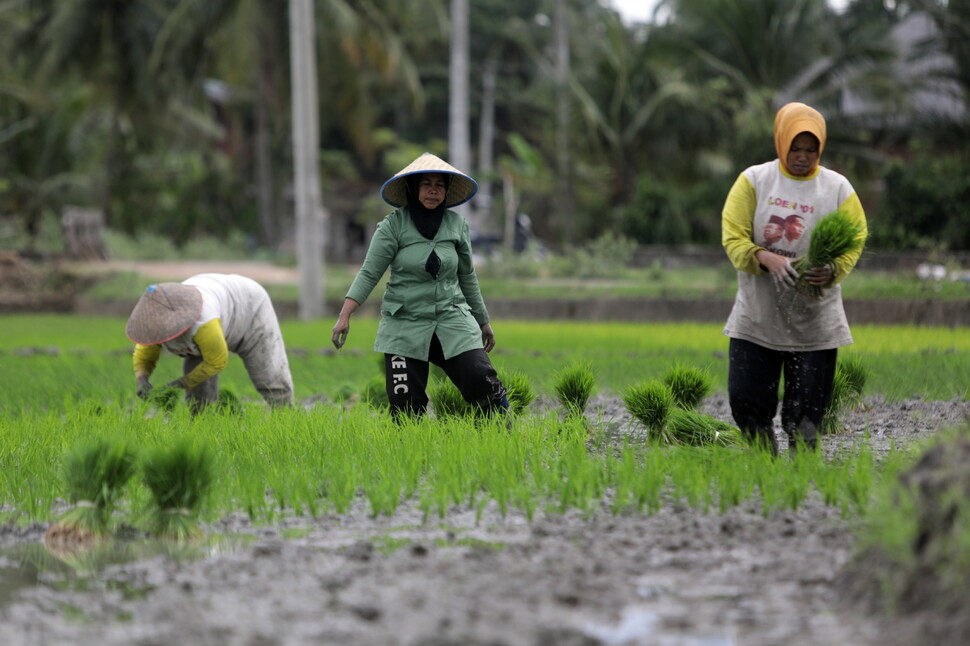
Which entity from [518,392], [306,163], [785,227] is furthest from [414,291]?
[306,163]

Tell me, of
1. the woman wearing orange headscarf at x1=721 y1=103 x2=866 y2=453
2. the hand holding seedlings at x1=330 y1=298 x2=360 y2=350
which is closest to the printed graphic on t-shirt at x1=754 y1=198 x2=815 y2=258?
the woman wearing orange headscarf at x1=721 y1=103 x2=866 y2=453

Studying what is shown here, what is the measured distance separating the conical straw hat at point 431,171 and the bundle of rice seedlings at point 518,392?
895mm

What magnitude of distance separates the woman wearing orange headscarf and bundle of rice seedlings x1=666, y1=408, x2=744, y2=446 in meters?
0.13

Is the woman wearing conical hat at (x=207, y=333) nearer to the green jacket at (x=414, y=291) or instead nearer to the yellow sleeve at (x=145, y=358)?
the yellow sleeve at (x=145, y=358)

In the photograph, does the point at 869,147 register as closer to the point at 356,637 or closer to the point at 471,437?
the point at 471,437

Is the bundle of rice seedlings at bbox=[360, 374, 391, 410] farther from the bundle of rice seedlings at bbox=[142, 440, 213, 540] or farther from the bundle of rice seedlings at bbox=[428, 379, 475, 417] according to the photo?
the bundle of rice seedlings at bbox=[142, 440, 213, 540]

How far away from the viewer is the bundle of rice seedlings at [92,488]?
3.34 metres

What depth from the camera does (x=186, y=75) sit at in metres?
26.3

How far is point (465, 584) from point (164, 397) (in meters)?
3.01

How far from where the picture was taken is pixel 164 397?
535cm

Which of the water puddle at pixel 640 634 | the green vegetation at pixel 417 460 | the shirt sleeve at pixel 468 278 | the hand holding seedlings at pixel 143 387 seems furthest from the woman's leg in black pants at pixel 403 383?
the water puddle at pixel 640 634

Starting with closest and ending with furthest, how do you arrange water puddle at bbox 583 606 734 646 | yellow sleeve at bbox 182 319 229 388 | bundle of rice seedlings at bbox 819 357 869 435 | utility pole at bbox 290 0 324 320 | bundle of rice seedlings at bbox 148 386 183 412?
1. water puddle at bbox 583 606 734 646
2. bundle of rice seedlings at bbox 819 357 869 435
3. yellow sleeve at bbox 182 319 229 388
4. bundle of rice seedlings at bbox 148 386 183 412
5. utility pole at bbox 290 0 324 320

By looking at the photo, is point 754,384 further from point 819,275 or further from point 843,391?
point 843,391

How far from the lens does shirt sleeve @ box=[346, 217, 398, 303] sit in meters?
4.84
